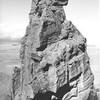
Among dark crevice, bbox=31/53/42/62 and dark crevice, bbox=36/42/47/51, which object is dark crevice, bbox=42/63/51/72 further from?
dark crevice, bbox=36/42/47/51

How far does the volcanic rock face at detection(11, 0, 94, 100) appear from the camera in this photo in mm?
14672

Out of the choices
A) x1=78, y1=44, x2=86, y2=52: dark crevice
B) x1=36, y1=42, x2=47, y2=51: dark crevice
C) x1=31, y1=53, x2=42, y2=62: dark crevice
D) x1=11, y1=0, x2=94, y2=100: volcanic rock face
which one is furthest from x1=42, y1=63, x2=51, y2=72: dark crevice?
x1=78, y1=44, x2=86, y2=52: dark crevice

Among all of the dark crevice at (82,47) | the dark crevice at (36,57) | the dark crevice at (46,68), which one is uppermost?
the dark crevice at (82,47)

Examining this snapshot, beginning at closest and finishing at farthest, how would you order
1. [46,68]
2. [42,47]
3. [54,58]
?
[54,58] < [46,68] < [42,47]

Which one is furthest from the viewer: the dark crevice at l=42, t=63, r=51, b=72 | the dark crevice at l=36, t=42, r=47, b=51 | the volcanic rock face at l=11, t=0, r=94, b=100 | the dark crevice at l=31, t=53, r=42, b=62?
the dark crevice at l=36, t=42, r=47, b=51

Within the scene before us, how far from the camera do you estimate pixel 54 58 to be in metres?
14.6

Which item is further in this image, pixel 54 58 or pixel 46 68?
pixel 46 68

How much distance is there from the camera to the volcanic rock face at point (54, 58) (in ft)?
48.1

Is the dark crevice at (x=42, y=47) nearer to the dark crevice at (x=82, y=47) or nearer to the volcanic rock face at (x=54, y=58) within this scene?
the volcanic rock face at (x=54, y=58)

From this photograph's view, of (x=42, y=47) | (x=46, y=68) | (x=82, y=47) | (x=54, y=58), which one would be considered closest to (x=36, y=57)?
(x=42, y=47)

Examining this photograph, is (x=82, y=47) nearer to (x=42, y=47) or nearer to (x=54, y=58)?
(x=54, y=58)

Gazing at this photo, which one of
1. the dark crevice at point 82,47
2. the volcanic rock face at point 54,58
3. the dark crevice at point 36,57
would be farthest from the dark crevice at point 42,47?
the dark crevice at point 82,47

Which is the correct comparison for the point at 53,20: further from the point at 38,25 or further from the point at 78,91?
the point at 78,91

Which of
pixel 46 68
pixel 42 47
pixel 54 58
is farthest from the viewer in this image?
pixel 42 47
